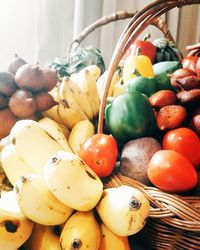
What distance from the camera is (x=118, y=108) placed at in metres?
0.63

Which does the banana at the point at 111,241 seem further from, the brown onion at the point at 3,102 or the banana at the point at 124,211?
the brown onion at the point at 3,102

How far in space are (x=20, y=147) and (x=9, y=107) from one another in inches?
4.9

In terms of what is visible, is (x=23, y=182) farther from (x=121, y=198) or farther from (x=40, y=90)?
(x=40, y=90)

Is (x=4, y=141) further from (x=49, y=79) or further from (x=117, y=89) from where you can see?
(x=117, y=89)

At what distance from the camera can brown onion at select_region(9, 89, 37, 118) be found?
61 centimetres

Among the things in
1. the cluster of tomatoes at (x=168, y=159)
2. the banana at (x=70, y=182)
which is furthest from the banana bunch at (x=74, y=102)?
the banana at (x=70, y=182)

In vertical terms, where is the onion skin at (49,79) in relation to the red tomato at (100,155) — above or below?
above

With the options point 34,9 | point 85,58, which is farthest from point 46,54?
point 85,58

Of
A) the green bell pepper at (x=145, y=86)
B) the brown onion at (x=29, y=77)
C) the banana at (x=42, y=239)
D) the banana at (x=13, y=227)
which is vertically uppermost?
the brown onion at (x=29, y=77)

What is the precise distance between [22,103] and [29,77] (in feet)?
0.16

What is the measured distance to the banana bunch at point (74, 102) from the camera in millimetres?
688

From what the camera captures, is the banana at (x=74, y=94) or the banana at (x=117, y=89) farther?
the banana at (x=117, y=89)

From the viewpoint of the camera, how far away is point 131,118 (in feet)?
2.02

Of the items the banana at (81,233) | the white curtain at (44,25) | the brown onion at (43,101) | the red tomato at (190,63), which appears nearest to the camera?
the banana at (81,233)
